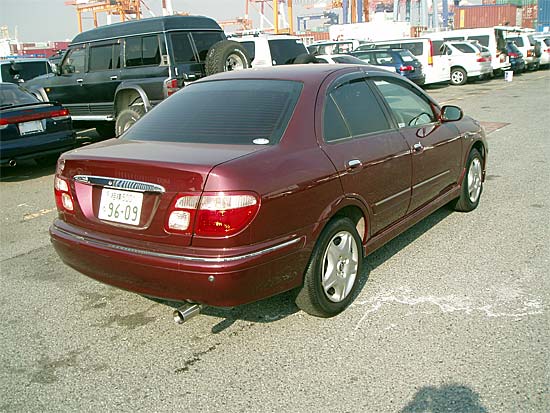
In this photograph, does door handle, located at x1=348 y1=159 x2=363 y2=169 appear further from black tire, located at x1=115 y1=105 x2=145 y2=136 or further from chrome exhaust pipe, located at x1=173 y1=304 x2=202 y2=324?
black tire, located at x1=115 y1=105 x2=145 y2=136

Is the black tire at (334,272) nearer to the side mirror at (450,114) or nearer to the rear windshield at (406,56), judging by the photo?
the side mirror at (450,114)

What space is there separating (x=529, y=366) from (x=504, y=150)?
6.47m

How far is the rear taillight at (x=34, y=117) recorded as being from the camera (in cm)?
Result: 784

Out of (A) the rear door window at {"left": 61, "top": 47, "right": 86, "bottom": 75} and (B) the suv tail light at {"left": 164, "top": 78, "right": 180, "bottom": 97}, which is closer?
(B) the suv tail light at {"left": 164, "top": 78, "right": 180, "bottom": 97}

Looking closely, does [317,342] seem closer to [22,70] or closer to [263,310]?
[263,310]

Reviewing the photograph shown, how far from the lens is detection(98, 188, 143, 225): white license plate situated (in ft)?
9.95

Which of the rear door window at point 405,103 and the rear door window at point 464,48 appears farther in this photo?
the rear door window at point 464,48

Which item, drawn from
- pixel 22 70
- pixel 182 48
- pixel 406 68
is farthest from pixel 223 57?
pixel 406 68

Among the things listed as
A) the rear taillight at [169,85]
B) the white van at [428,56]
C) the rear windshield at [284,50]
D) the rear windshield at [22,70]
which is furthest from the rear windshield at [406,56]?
the rear taillight at [169,85]

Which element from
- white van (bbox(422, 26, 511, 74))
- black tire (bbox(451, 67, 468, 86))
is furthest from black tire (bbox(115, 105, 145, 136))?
white van (bbox(422, 26, 511, 74))

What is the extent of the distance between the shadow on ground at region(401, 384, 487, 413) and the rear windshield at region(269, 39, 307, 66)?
11.6 metres

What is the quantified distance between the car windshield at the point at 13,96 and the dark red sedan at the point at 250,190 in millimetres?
5739

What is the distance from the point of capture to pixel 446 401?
2.61 meters

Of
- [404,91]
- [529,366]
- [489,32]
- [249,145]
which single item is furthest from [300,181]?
[489,32]
